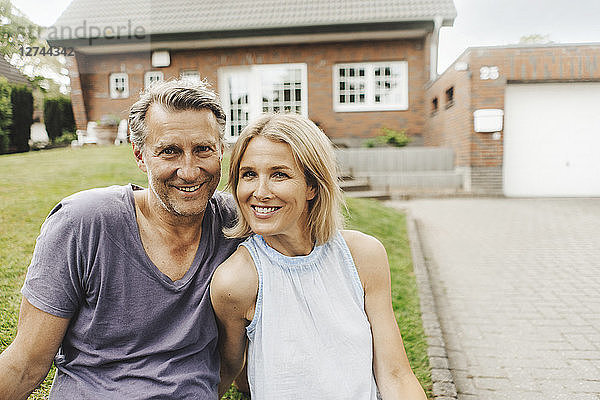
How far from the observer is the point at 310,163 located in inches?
74.2

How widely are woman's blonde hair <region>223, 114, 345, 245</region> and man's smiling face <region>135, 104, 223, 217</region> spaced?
117 millimetres

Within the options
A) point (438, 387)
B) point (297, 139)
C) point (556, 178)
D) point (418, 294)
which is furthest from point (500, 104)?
point (297, 139)

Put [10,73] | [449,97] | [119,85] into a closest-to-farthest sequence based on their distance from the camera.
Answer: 1. [10,73]
2. [449,97]
3. [119,85]

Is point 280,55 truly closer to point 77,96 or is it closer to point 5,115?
point 77,96

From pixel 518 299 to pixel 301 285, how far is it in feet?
11.6

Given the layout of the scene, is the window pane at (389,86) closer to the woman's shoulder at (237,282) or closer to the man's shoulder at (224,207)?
the man's shoulder at (224,207)

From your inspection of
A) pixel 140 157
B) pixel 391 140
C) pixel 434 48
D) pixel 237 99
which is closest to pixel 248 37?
pixel 237 99

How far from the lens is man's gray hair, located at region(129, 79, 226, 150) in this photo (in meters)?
1.93

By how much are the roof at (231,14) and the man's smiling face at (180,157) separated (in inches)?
515

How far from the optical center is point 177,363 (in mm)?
1930

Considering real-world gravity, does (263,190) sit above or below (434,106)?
below

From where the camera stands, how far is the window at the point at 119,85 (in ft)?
51.7

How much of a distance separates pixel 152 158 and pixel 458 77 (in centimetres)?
1073

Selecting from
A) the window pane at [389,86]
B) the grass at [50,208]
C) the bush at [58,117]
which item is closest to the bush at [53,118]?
the bush at [58,117]
